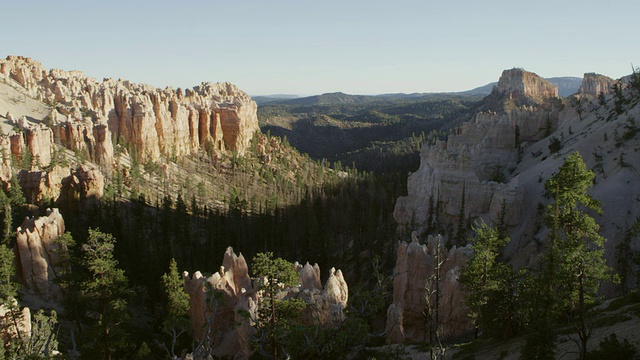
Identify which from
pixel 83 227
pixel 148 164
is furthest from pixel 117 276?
pixel 148 164

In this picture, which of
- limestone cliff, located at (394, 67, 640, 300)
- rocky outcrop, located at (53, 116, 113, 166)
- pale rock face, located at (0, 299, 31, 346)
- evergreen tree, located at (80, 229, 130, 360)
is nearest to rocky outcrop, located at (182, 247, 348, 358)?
evergreen tree, located at (80, 229, 130, 360)

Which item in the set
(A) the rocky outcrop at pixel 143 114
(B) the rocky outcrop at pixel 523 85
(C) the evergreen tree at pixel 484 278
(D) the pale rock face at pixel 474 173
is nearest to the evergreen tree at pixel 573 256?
(C) the evergreen tree at pixel 484 278

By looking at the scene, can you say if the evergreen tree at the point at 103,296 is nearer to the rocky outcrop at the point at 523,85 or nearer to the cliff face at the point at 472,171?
the cliff face at the point at 472,171

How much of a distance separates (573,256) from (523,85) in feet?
539

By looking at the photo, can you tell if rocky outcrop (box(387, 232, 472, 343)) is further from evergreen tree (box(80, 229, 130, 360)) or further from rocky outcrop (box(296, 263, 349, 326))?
evergreen tree (box(80, 229, 130, 360))

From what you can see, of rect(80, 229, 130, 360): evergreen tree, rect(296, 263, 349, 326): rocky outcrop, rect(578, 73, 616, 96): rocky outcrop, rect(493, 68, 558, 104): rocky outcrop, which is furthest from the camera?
rect(493, 68, 558, 104): rocky outcrop

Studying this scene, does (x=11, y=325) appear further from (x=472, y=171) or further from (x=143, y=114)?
(x=143, y=114)

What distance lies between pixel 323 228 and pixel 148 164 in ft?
117

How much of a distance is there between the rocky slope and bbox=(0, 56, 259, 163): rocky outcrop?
5296 centimetres

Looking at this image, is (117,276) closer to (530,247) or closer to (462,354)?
(462,354)

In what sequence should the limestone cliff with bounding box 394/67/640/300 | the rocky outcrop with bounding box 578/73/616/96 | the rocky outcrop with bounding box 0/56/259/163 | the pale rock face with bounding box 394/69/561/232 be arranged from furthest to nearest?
the rocky outcrop with bounding box 578/73/616/96 < the rocky outcrop with bounding box 0/56/259/163 < the pale rock face with bounding box 394/69/561/232 < the limestone cliff with bounding box 394/67/640/300

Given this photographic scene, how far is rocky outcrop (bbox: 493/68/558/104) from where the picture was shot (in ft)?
536

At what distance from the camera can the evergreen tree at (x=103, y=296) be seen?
792 inches

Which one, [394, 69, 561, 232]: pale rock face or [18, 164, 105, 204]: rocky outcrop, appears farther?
[18, 164, 105, 204]: rocky outcrop
